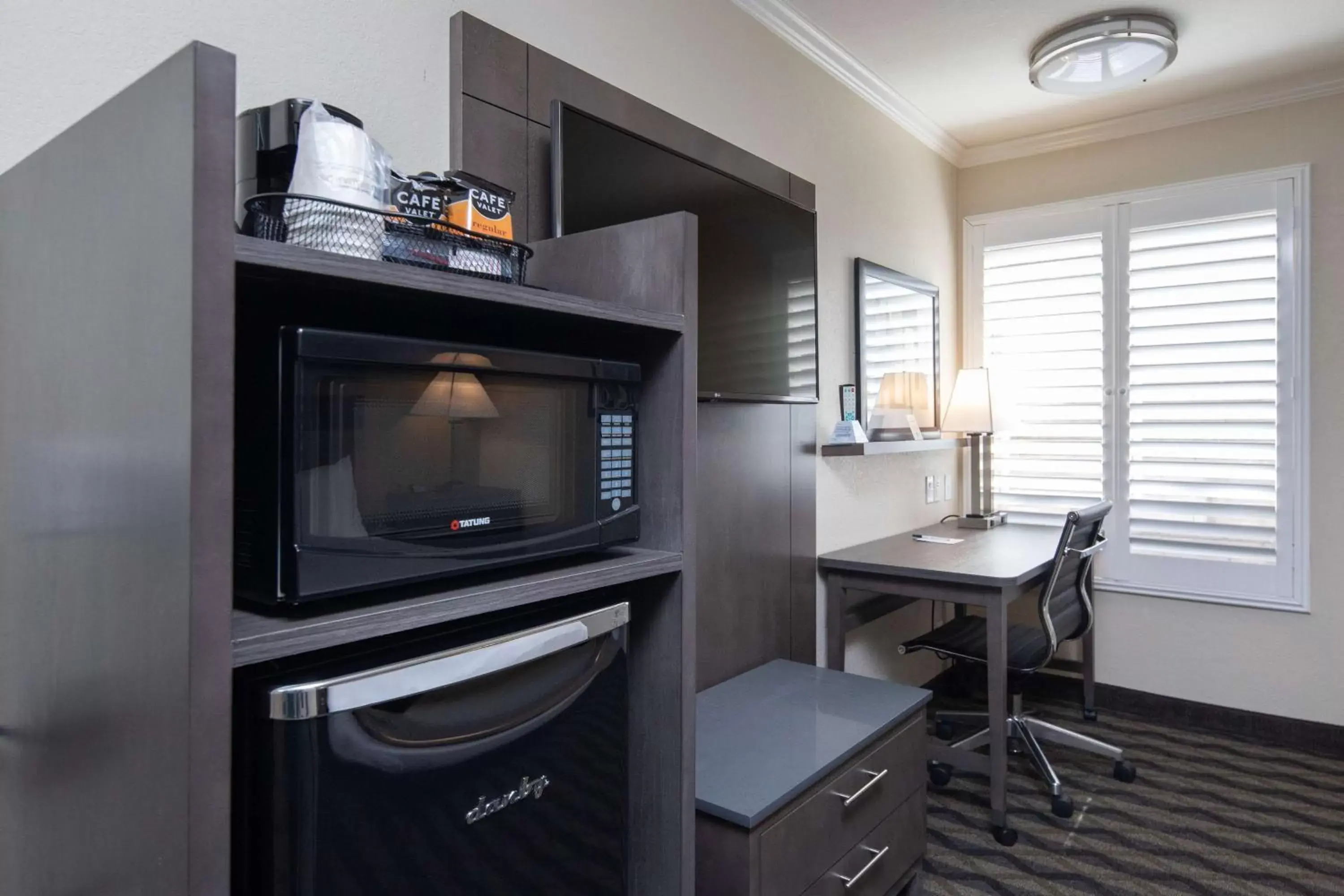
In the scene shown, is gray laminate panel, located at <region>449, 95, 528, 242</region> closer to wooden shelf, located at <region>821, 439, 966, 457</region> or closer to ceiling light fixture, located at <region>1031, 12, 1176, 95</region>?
wooden shelf, located at <region>821, 439, 966, 457</region>

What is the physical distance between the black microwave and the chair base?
216 centimetres

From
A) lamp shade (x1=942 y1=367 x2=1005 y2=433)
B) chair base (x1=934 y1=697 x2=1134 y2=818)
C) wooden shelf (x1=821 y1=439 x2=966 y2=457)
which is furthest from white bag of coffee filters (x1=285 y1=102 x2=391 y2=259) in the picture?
lamp shade (x1=942 y1=367 x2=1005 y2=433)

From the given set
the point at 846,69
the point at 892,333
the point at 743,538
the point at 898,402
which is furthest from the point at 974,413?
the point at 743,538

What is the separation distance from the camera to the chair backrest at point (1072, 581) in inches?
99.2

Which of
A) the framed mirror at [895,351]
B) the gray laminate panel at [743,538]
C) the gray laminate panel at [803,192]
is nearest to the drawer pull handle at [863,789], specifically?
the gray laminate panel at [743,538]

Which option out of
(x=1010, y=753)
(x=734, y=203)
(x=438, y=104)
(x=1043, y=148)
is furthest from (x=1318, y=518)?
(x=438, y=104)

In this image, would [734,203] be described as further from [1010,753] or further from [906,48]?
→ [1010,753]

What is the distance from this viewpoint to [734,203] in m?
2.06

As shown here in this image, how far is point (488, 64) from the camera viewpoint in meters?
1.51

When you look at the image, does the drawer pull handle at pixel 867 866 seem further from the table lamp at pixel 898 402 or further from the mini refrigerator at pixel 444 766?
the table lamp at pixel 898 402

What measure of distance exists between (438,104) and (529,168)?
22 cm

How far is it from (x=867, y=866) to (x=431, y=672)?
138 cm

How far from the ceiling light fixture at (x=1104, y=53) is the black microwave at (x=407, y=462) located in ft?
7.83

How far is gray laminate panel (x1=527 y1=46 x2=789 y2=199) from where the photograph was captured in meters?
1.62
